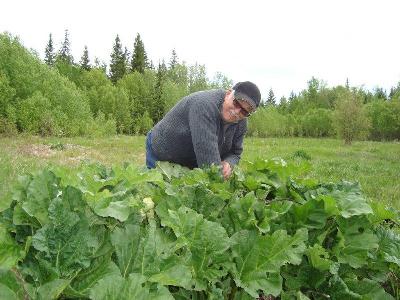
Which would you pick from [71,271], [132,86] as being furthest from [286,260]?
[132,86]

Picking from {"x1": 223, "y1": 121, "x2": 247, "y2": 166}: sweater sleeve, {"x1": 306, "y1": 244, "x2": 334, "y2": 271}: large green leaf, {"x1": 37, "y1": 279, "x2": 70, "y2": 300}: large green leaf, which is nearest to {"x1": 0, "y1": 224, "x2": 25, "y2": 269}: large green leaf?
{"x1": 37, "y1": 279, "x2": 70, "y2": 300}: large green leaf

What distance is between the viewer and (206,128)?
12.3 feet

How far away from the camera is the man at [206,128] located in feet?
12.0

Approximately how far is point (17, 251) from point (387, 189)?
9.64 metres

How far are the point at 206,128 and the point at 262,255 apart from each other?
2412 mm

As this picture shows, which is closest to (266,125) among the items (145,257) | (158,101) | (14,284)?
(158,101)

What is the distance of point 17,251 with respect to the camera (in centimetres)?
119

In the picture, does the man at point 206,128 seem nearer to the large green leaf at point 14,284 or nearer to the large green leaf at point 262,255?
the large green leaf at point 262,255

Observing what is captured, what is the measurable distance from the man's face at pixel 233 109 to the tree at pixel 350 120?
38.3 m

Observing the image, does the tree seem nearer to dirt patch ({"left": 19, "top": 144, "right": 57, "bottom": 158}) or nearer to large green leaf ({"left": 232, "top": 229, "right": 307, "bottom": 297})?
dirt patch ({"left": 19, "top": 144, "right": 57, "bottom": 158})

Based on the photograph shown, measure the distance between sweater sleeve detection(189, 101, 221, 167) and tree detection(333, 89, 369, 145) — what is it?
1513 inches

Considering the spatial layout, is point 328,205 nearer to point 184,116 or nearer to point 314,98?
point 184,116

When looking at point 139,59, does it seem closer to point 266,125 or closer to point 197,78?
point 197,78

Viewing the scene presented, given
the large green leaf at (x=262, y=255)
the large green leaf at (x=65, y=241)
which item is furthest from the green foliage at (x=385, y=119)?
the large green leaf at (x=65, y=241)
